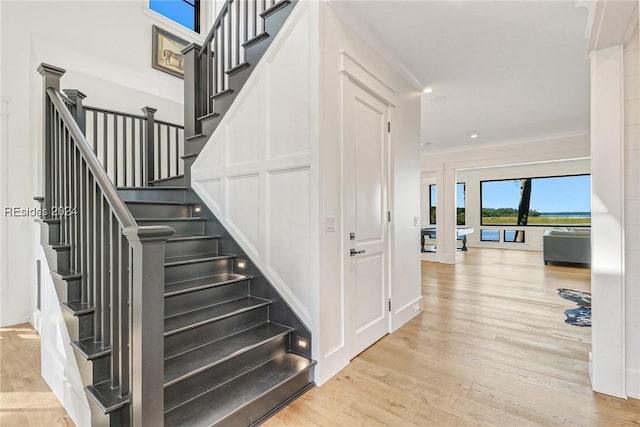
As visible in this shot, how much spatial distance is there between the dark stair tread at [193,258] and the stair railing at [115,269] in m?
0.64

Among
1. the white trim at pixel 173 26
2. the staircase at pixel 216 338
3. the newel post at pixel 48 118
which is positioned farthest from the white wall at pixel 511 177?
the newel post at pixel 48 118

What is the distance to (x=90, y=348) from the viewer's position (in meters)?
1.64

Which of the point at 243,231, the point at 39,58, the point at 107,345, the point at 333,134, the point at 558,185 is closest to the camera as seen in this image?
the point at 107,345

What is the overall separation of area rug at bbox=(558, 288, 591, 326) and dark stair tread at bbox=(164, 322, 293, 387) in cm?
334

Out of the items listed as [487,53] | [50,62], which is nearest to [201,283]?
[487,53]

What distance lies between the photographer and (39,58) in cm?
386

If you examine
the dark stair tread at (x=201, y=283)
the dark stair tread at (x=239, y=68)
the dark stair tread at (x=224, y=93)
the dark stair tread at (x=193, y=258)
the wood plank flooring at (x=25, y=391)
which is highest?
the dark stair tread at (x=239, y=68)

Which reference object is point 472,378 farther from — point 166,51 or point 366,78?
point 166,51

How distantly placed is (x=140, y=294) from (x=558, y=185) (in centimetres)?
1216

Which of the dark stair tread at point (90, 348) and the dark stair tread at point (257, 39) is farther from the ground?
the dark stair tread at point (257, 39)

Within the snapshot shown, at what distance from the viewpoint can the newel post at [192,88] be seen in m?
3.32

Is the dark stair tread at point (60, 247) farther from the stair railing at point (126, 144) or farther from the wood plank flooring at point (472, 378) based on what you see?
the stair railing at point (126, 144)

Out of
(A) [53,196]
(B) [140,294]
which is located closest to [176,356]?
(B) [140,294]

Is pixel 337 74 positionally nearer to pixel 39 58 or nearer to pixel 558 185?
pixel 39 58
